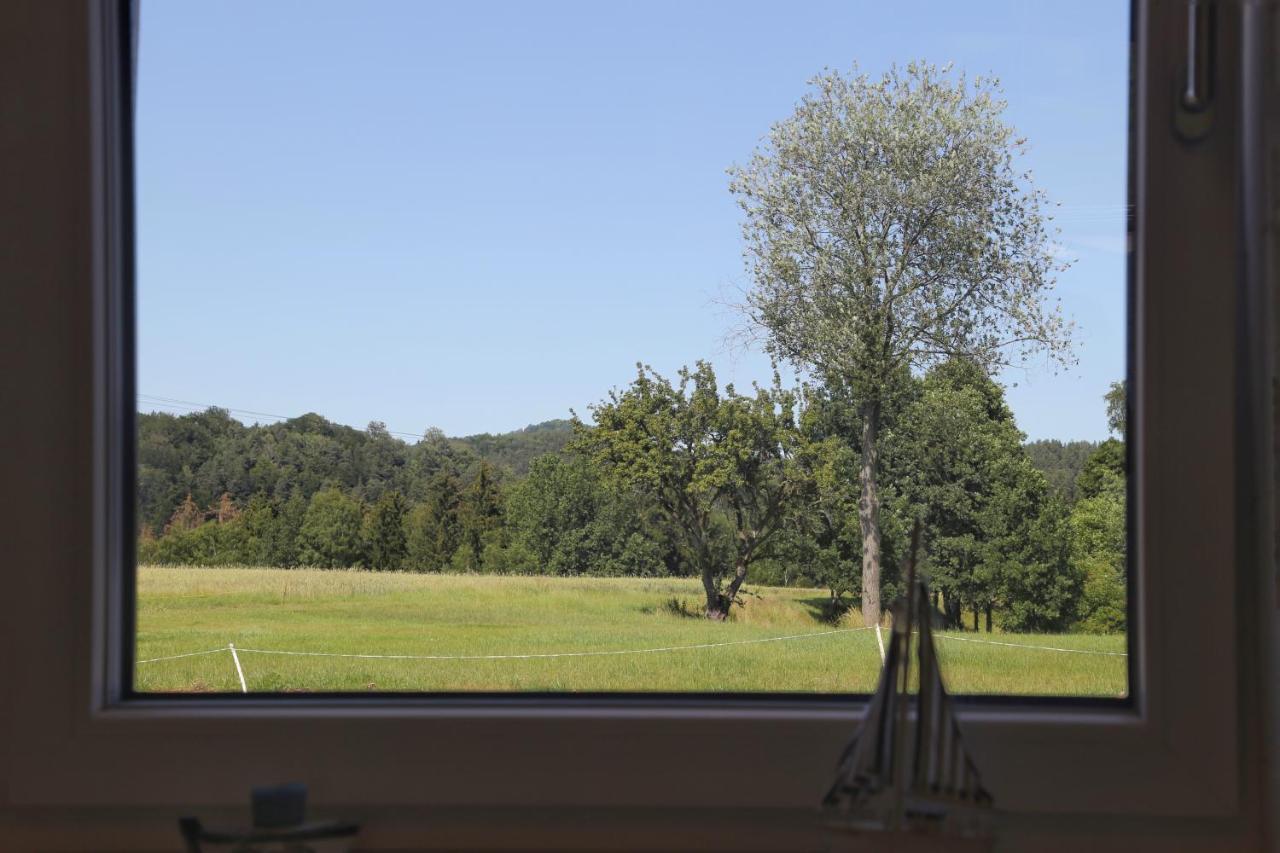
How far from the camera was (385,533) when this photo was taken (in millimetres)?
1167

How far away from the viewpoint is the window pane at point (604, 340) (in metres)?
1.06

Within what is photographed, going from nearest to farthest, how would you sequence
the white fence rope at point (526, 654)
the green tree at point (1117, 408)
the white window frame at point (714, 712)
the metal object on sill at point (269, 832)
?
the metal object on sill at point (269, 832) < the white window frame at point (714, 712) < the green tree at point (1117, 408) < the white fence rope at point (526, 654)

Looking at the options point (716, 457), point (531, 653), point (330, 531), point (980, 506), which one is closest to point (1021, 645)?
point (980, 506)

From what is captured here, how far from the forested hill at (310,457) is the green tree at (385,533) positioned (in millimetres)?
15

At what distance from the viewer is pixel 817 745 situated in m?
0.89

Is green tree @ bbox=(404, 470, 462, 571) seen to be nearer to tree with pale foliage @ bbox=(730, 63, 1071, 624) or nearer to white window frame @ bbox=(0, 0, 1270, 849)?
white window frame @ bbox=(0, 0, 1270, 849)

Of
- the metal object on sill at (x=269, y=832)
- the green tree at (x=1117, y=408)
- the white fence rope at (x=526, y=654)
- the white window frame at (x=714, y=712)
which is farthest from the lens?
the white fence rope at (x=526, y=654)

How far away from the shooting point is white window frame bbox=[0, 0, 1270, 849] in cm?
86
